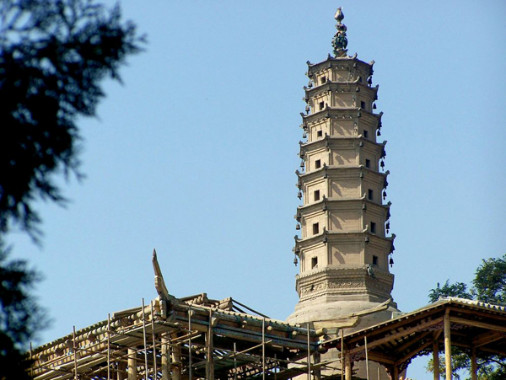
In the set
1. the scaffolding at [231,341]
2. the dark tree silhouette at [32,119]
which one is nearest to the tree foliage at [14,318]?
the dark tree silhouette at [32,119]

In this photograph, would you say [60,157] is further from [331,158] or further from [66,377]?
[331,158]

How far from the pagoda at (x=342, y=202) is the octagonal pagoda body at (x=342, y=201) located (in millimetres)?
44

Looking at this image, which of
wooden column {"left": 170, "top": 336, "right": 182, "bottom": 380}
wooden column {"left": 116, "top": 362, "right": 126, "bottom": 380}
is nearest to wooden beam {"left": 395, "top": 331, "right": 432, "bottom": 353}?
wooden column {"left": 170, "top": 336, "right": 182, "bottom": 380}

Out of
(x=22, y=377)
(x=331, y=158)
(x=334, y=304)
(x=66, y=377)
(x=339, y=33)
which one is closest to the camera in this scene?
(x=22, y=377)

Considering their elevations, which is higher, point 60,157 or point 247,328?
point 247,328

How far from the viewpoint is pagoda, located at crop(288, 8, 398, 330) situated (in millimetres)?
44750

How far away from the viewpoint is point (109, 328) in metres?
29.8

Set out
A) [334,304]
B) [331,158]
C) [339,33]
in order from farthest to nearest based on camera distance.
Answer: [339,33] → [331,158] → [334,304]

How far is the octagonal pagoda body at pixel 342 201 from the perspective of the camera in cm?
4481

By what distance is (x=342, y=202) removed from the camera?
4656 cm

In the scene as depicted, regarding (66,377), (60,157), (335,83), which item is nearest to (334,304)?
(335,83)

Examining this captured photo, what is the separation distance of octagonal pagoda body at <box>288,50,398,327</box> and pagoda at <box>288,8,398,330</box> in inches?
1.7

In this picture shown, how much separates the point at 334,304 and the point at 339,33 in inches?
637

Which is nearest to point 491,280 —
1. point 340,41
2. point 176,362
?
point 340,41
